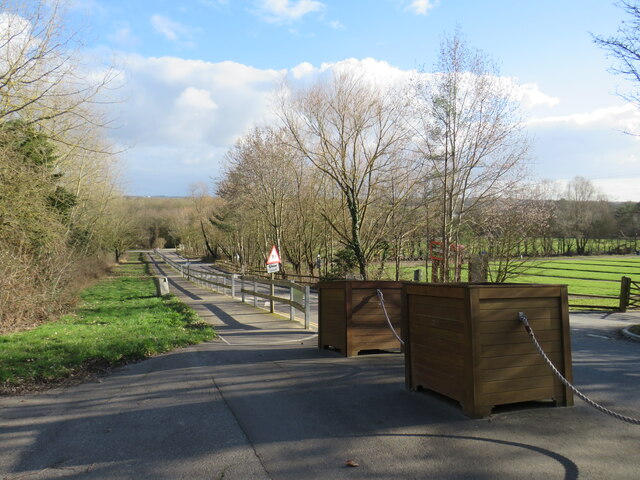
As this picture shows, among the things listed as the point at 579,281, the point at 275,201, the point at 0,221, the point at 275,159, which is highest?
the point at 275,159

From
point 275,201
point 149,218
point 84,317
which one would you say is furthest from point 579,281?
point 149,218

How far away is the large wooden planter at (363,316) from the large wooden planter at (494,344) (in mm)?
2719

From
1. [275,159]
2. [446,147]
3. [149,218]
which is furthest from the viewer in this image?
[149,218]

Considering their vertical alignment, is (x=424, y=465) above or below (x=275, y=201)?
below

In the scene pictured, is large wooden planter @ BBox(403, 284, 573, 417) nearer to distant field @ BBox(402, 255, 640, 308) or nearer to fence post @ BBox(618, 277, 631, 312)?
fence post @ BBox(618, 277, 631, 312)

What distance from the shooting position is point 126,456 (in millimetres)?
4199

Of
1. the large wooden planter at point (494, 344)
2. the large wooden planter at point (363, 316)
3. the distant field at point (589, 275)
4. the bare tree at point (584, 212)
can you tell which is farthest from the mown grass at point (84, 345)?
the bare tree at point (584, 212)

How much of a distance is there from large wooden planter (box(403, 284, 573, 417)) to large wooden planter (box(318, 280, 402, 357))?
2.72 metres

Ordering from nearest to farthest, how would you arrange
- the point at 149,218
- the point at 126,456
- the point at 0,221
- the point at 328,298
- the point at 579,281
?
the point at 126,456, the point at 328,298, the point at 0,221, the point at 579,281, the point at 149,218

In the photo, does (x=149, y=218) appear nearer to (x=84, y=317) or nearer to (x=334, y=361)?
(x=84, y=317)

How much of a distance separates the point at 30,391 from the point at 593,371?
7.89 m

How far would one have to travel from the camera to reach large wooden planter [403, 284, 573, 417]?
15.4ft

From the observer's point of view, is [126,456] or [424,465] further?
[126,456]

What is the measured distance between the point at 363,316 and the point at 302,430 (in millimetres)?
Result: 3653
